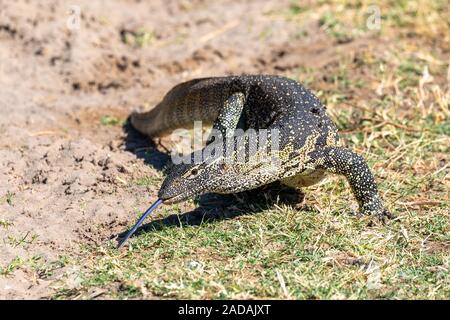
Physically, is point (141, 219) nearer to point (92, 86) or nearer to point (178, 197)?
point (178, 197)

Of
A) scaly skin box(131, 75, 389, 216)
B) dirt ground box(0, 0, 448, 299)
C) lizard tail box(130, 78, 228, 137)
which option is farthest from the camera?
lizard tail box(130, 78, 228, 137)

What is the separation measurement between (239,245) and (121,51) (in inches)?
209

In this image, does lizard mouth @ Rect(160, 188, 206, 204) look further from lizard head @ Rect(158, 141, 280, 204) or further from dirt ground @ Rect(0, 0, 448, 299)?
dirt ground @ Rect(0, 0, 448, 299)

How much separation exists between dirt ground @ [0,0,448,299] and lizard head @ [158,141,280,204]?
644 mm

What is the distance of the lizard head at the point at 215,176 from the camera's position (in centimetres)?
570

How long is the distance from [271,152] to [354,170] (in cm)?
71

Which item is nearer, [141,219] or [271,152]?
[141,219]

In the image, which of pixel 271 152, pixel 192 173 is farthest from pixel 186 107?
pixel 192 173

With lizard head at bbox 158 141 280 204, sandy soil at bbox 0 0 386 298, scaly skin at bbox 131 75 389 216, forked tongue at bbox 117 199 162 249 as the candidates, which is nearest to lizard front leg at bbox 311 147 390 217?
scaly skin at bbox 131 75 389 216

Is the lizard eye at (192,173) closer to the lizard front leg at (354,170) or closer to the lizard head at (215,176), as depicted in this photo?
the lizard head at (215,176)

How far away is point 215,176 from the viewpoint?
584 cm

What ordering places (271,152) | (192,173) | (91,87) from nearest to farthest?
(192,173)
(271,152)
(91,87)

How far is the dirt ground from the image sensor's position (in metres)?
6.07
